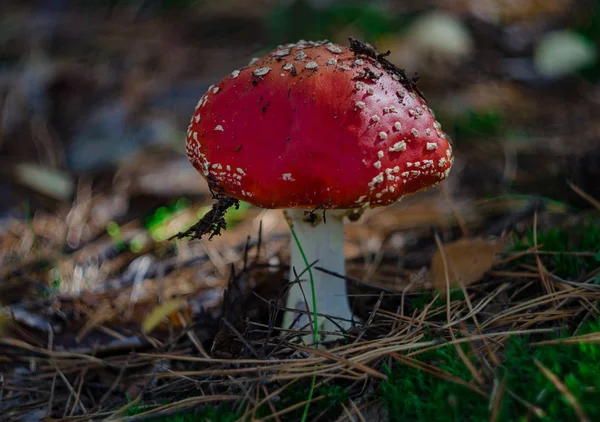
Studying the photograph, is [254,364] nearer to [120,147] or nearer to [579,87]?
[120,147]

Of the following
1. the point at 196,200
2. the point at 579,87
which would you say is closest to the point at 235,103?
the point at 196,200

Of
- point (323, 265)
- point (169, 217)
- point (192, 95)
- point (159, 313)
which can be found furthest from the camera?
point (192, 95)

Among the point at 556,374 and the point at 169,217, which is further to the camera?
the point at 169,217

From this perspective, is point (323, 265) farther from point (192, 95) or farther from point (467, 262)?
point (192, 95)

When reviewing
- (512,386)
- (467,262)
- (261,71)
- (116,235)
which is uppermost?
(261,71)

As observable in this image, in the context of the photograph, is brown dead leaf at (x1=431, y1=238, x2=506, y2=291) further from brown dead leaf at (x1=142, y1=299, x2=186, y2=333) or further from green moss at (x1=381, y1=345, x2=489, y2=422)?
brown dead leaf at (x1=142, y1=299, x2=186, y2=333)

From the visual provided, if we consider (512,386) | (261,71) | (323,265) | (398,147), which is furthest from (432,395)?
(261,71)
